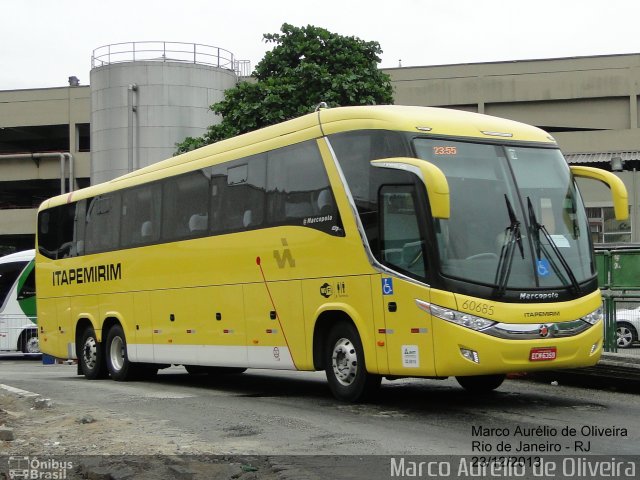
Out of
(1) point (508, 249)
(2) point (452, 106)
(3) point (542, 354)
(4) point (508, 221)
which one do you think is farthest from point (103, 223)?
(2) point (452, 106)

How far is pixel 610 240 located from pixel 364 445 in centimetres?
3720

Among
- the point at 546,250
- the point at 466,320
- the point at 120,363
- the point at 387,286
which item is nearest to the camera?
the point at 466,320

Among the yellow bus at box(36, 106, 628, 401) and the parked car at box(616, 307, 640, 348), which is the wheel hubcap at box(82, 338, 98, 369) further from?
the parked car at box(616, 307, 640, 348)

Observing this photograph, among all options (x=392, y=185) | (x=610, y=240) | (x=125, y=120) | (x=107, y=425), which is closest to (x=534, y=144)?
(x=392, y=185)

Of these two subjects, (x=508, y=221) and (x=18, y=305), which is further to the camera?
(x=18, y=305)

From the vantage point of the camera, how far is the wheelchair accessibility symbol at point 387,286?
36.6ft

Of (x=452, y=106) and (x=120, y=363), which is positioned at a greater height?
(x=452, y=106)

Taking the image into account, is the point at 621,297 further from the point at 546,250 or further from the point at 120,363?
the point at 120,363

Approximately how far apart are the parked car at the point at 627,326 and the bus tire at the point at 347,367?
5592mm

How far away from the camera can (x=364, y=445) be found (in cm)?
895

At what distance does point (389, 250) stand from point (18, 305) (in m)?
23.8

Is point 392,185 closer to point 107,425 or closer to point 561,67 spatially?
point 107,425

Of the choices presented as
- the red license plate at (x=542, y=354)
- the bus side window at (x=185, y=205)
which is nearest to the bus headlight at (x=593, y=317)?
the red license plate at (x=542, y=354)

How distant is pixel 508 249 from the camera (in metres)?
10.9
